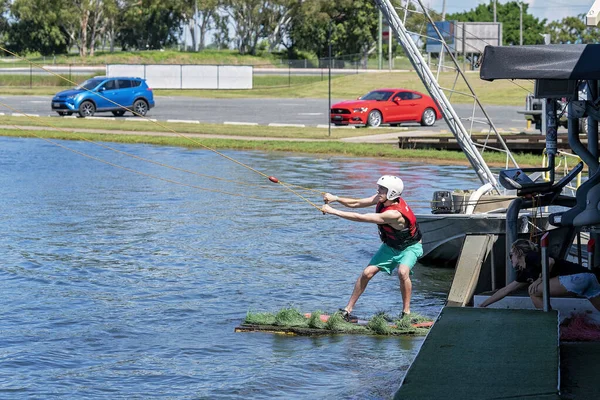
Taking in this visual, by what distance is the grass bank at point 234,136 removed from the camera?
29.7 metres

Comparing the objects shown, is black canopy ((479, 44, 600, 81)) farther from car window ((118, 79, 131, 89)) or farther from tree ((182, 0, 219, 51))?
tree ((182, 0, 219, 51))

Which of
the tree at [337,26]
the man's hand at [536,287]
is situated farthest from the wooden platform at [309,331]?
the tree at [337,26]

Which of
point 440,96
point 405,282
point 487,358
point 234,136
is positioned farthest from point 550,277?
point 234,136

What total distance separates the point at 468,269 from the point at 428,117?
31016mm

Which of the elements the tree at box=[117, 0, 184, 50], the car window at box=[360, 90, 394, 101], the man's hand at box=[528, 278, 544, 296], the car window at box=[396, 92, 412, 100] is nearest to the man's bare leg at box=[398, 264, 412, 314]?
the man's hand at box=[528, 278, 544, 296]

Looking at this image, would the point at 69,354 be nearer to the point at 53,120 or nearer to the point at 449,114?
the point at 449,114

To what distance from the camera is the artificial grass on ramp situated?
37.1ft

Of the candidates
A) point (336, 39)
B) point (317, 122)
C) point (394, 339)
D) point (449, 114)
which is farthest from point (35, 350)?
point (336, 39)

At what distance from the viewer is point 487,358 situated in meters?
8.47

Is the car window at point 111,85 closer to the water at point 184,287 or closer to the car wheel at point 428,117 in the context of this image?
the car wheel at point 428,117

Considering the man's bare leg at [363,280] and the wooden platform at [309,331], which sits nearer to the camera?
the wooden platform at [309,331]

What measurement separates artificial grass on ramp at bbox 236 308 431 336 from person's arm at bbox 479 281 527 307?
117cm

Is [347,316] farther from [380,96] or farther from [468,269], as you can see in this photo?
[380,96]

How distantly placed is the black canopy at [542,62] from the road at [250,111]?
28.2 meters
